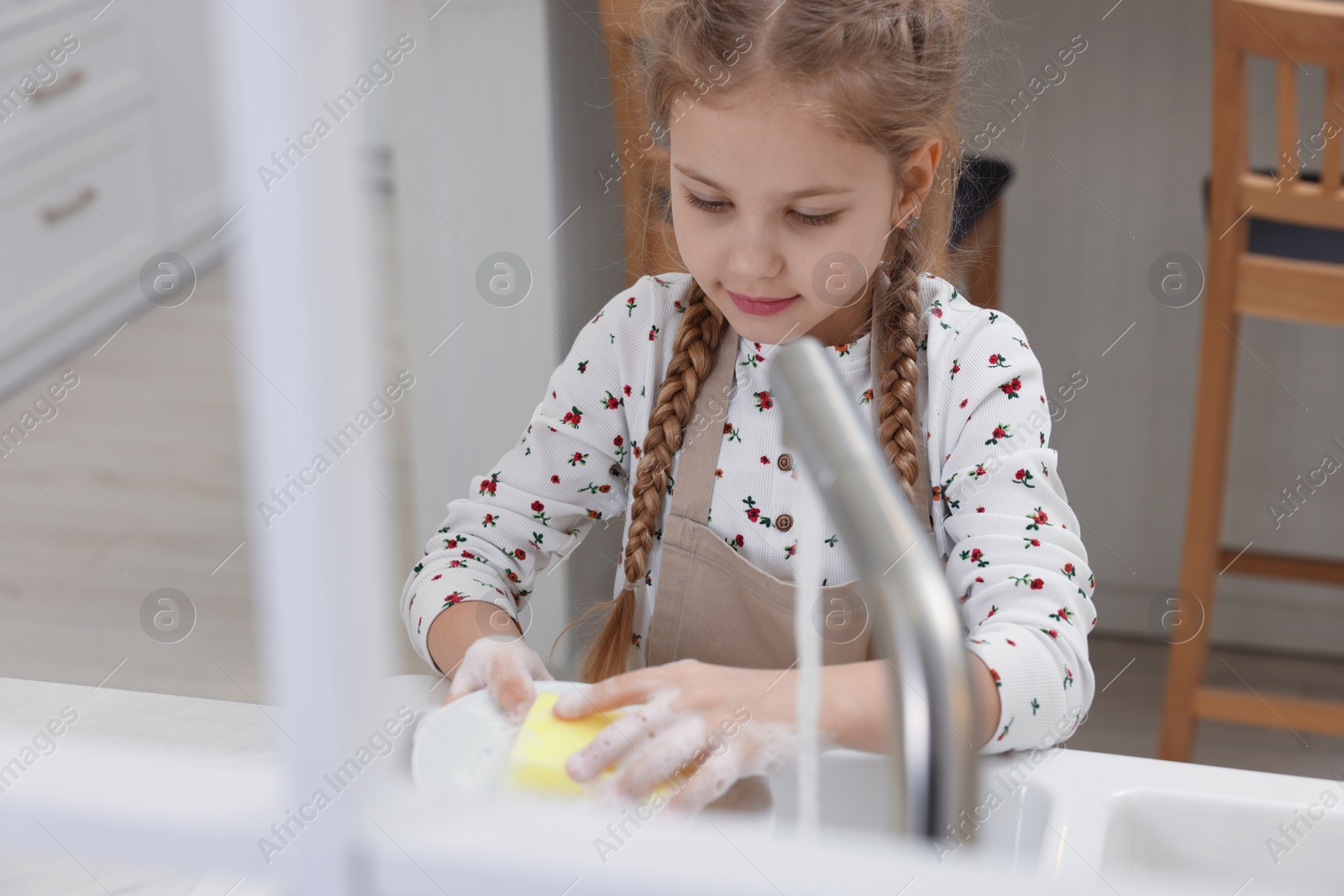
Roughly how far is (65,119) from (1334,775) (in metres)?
2.42

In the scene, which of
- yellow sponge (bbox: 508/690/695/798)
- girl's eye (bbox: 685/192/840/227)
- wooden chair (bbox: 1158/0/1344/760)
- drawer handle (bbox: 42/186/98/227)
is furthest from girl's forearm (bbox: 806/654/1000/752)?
drawer handle (bbox: 42/186/98/227)

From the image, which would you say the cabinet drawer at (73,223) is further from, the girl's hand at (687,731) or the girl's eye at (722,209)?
the girl's hand at (687,731)

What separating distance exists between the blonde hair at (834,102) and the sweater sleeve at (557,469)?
35 millimetres

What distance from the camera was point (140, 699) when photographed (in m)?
0.49

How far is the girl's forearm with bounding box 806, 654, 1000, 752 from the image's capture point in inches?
22.8

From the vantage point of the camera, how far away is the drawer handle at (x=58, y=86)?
236 cm

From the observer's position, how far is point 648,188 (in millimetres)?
1283

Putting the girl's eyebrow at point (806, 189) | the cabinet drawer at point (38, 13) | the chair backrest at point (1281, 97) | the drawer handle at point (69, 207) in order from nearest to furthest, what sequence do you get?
the girl's eyebrow at point (806, 189) < the chair backrest at point (1281, 97) < the cabinet drawer at point (38, 13) < the drawer handle at point (69, 207)

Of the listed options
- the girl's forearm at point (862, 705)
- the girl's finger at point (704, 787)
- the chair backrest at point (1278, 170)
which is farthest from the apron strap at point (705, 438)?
the chair backrest at point (1278, 170)

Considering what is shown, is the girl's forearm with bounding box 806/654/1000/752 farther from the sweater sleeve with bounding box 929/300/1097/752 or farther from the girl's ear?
the girl's ear

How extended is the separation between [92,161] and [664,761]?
247 centimetres

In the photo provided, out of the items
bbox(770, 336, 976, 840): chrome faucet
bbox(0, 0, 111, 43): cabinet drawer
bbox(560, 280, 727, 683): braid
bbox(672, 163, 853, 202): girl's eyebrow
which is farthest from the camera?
bbox(0, 0, 111, 43): cabinet drawer

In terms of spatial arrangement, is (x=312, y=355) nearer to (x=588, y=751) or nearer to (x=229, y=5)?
(x=229, y=5)

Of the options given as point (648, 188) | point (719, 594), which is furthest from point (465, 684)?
point (648, 188)
